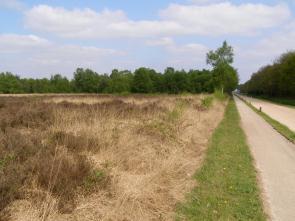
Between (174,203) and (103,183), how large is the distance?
1.41 m

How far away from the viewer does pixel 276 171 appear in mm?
10523

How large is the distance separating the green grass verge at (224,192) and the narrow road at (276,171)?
0.24 metres

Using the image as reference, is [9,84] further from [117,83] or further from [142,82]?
[142,82]

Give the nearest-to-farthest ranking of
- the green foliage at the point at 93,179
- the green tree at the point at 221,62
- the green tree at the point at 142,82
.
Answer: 1. the green foliage at the point at 93,179
2. the green tree at the point at 221,62
3. the green tree at the point at 142,82

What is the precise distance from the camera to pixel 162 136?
37.7 ft

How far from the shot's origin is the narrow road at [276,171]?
7154 mm

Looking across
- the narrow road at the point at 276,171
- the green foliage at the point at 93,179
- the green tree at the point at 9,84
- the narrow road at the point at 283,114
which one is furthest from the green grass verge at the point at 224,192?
the green tree at the point at 9,84

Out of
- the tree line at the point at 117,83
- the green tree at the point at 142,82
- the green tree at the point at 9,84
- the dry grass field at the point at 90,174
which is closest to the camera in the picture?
the dry grass field at the point at 90,174

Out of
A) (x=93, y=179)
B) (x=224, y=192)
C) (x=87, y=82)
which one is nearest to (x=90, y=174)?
(x=93, y=179)

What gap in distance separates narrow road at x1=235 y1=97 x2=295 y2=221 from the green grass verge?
241 mm

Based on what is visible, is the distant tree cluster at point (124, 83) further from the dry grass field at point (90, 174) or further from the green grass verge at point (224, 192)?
the dry grass field at point (90, 174)

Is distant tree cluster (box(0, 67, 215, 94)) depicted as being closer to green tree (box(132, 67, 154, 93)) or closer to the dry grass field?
green tree (box(132, 67, 154, 93))

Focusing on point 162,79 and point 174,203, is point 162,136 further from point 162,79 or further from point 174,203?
point 162,79

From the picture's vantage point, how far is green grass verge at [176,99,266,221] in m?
6.60
